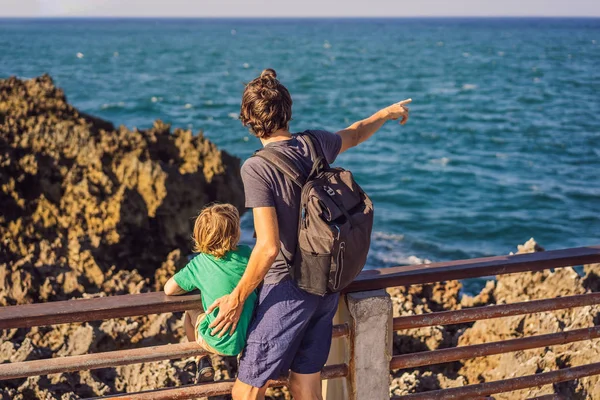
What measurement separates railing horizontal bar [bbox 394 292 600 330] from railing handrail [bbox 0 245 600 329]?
0.17 metres

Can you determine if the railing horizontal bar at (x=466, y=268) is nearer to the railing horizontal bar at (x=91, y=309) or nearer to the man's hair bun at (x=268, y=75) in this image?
the railing horizontal bar at (x=91, y=309)

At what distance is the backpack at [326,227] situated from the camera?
2.82m

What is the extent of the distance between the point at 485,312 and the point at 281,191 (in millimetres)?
1241

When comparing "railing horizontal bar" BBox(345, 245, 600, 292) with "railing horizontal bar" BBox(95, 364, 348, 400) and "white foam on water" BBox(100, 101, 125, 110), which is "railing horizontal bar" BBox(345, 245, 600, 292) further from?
"white foam on water" BBox(100, 101, 125, 110)

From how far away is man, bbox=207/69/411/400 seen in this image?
9.39 ft

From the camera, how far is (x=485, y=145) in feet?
93.7

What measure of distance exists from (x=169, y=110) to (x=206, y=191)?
84.4ft

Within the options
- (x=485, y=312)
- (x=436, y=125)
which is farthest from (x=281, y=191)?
(x=436, y=125)

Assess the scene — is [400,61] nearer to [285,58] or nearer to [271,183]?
[285,58]

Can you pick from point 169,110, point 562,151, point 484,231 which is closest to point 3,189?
point 484,231

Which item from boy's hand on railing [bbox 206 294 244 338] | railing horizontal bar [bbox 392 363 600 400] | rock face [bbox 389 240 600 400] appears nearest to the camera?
boy's hand on railing [bbox 206 294 244 338]

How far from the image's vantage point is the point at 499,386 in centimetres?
361

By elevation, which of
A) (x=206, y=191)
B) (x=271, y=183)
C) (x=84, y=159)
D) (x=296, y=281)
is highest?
(x=271, y=183)

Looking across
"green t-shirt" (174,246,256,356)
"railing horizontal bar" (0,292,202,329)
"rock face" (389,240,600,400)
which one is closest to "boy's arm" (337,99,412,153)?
"green t-shirt" (174,246,256,356)
